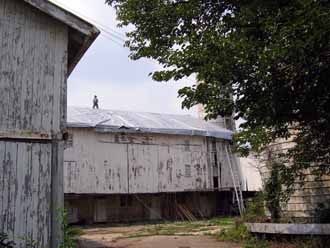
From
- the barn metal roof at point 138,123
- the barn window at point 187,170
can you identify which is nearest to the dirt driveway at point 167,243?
the barn metal roof at point 138,123

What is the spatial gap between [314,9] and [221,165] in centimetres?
2110

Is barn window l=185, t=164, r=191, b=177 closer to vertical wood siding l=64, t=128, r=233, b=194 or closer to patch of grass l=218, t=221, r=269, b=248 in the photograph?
vertical wood siding l=64, t=128, r=233, b=194

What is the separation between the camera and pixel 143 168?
2323cm

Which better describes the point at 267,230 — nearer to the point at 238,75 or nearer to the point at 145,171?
the point at 238,75

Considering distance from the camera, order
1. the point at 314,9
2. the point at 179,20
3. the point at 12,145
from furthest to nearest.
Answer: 1. the point at 179,20
2. the point at 12,145
3. the point at 314,9

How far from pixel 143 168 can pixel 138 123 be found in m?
2.65

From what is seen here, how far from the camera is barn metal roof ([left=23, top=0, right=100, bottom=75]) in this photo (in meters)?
7.46

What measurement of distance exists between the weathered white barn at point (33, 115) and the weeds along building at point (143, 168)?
13.3 m

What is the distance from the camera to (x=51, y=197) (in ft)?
23.5

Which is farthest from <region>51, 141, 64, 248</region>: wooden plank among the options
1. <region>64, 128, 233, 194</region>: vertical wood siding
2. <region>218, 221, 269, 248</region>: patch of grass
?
<region>64, 128, 233, 194</region>: vertical wood siding

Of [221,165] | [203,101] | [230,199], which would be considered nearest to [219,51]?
[203,101]

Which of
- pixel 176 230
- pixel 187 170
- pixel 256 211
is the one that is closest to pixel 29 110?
pixel 256 211

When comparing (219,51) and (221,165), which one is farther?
(221,165)

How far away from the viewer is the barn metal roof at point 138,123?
71.9 feet
